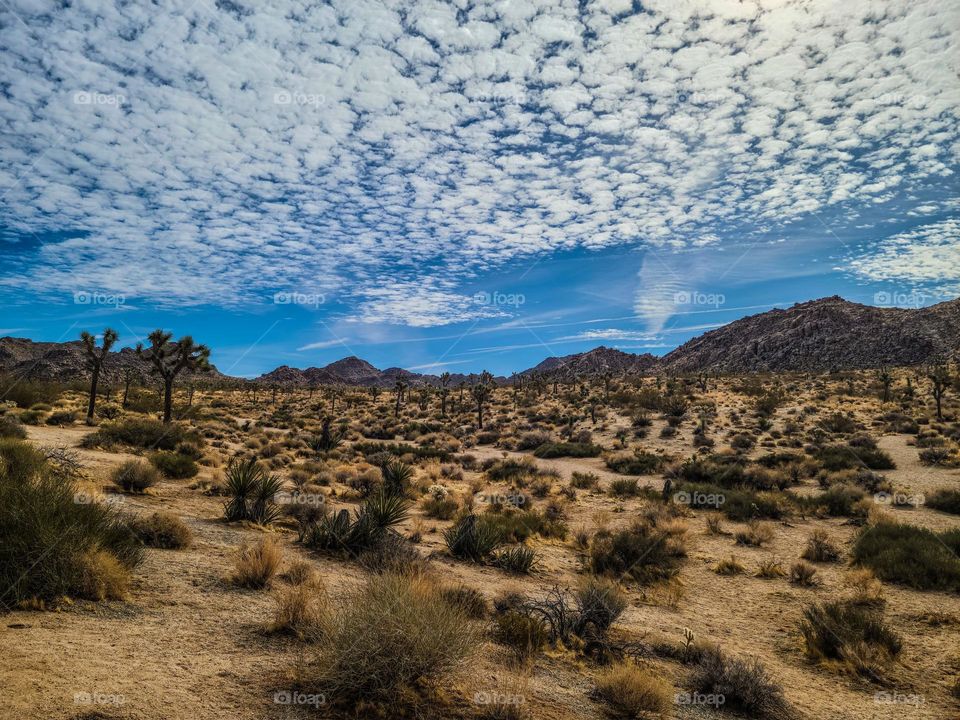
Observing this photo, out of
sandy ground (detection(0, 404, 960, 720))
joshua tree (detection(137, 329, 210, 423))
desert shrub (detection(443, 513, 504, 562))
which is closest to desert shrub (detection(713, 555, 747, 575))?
sandy ground (detection(0, 404, 960, 720))

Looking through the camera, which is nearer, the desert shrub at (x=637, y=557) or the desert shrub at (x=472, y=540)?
the desert shrub at (x=472, y=540)

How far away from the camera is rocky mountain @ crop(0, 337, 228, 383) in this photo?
84312 mm

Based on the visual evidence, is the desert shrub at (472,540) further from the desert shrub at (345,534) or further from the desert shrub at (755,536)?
the desert shrub at (755,536)

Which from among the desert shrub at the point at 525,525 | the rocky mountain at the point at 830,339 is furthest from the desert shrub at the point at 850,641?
the rocky mountain at the point at 830,339

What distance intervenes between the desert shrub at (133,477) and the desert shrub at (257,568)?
273 inches

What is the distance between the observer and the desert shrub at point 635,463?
2725 centimetres

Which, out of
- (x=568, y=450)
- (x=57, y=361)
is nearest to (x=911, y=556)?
(x=568, y=450)

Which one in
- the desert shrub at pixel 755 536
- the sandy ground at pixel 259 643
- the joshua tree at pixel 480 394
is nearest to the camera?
the sandy ground at pixel 259 643

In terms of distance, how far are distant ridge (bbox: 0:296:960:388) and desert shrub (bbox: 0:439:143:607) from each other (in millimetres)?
62953

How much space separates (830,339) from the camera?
340 feet

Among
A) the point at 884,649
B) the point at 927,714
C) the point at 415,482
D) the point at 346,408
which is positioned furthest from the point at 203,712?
Answer: the point at 346,408

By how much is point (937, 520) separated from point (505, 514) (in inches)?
515

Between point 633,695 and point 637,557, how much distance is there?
23.8 feet

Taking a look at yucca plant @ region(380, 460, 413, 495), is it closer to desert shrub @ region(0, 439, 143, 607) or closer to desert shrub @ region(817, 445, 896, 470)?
desert shrub @ region(0, 439, 143, 607)
